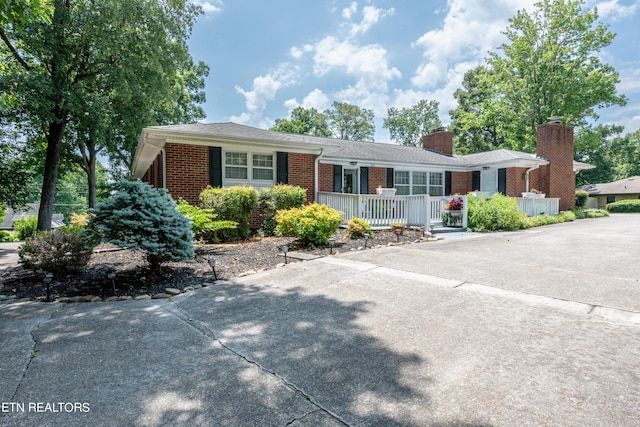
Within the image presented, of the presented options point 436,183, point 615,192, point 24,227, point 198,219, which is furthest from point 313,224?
point 615,192

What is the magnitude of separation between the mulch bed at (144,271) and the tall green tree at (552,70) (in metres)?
23.6

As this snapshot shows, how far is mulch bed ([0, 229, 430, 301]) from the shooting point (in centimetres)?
508

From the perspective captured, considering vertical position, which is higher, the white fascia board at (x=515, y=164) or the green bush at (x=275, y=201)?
the white fascia board at (x=515, y=164)

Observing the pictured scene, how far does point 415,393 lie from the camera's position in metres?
2.24

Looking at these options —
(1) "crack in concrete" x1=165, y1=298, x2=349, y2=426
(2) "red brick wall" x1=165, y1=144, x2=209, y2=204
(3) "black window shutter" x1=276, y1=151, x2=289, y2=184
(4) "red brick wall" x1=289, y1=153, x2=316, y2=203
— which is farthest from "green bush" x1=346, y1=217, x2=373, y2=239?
(1) "crack in concrete" x1=165, y1=298, x2=349, y2=426

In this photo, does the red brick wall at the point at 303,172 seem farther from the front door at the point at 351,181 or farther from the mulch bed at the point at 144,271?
the mulch bed at the point at 144,271

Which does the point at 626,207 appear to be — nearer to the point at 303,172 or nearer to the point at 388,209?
the point at 388,209

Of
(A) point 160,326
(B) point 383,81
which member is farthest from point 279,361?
(B) point 383,81

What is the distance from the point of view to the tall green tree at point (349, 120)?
139 feet

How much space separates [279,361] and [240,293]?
2.18m

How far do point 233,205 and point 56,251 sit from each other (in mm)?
4135

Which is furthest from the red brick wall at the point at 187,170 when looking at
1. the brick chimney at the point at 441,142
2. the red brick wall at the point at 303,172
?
the brick chimney at the point at 441,142

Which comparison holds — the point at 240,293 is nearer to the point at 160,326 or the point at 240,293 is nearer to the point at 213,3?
the point at 160,326

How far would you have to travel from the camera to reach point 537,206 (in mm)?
15391
